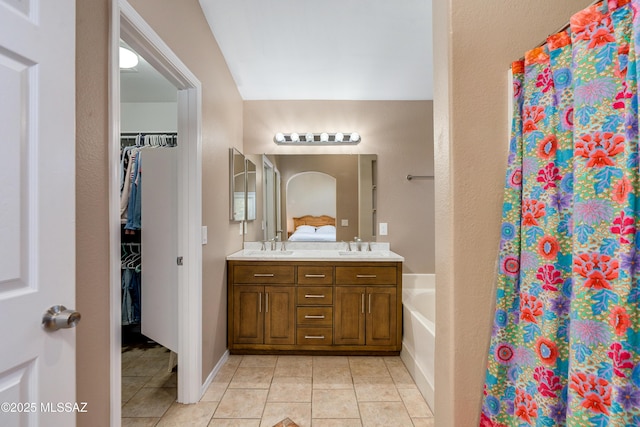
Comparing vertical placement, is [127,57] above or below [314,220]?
above

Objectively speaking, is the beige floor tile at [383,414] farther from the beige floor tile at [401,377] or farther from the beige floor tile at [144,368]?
the beige floor tile at [144,368]

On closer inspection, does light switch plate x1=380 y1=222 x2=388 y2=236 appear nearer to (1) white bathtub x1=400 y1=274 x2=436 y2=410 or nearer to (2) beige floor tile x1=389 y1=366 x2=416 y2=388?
(1) white bathtub x1=400 y1=274 x2=436 y2=410

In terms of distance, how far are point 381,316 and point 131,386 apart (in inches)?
76.3

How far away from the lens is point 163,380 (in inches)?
86.4

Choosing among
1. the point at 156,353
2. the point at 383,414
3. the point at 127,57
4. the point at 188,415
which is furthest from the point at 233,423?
the point at 127,57

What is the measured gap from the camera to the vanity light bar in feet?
10.4

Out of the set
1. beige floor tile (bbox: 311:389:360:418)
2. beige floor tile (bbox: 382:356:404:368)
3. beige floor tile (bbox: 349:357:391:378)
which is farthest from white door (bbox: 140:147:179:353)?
beige floor tile (bbox: 382:356:404:368)

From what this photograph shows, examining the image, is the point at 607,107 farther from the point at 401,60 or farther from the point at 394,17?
the point at 401,60

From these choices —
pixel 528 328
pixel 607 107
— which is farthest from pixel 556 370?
pixel 607 107

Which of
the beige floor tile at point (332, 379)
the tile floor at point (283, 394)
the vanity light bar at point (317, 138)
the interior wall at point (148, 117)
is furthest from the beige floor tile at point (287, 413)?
the interior wall at point (148, 117)

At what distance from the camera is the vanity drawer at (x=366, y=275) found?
2.58 m

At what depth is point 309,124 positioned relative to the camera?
327 centimetres

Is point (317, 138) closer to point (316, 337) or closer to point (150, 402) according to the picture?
point (316, 337)

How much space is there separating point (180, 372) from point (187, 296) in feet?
1.60
